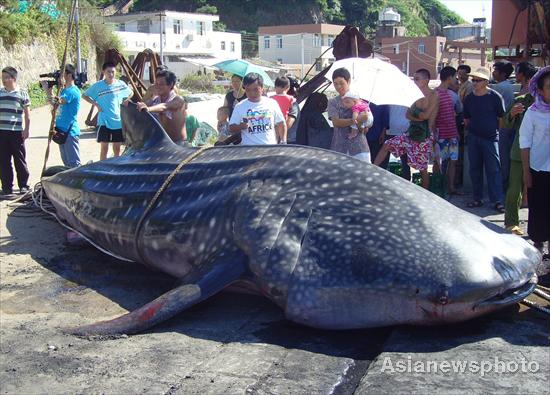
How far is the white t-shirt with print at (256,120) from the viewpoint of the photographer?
6.99 meters

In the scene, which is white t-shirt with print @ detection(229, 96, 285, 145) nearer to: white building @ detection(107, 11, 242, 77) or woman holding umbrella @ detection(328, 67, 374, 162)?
woman holding umbrella @ detection(328, 67, 374, 162)

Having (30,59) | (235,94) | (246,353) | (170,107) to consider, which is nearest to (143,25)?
(30,59)

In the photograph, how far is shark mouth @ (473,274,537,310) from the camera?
4055 millimetres

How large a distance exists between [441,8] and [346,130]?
164 m

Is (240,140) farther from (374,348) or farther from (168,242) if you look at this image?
(374,348)

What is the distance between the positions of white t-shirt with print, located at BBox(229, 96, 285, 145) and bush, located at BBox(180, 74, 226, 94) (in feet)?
146

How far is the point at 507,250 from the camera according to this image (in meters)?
4.26

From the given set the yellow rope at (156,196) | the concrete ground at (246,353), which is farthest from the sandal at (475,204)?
the yellow rope at (156,196)

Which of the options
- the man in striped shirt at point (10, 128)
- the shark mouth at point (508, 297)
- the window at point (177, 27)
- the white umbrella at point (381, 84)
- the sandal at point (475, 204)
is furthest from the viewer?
the window at point (177, 27)

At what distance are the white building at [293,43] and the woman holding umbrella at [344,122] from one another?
7866 cm

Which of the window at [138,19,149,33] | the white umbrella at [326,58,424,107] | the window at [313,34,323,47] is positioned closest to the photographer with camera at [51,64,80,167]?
the white umbrella at [326,58,424,107]

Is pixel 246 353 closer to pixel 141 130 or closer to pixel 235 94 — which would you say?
pixel 141 130

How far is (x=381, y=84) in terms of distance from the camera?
8.60m

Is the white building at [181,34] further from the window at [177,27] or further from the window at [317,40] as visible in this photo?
the window at [317,40]
